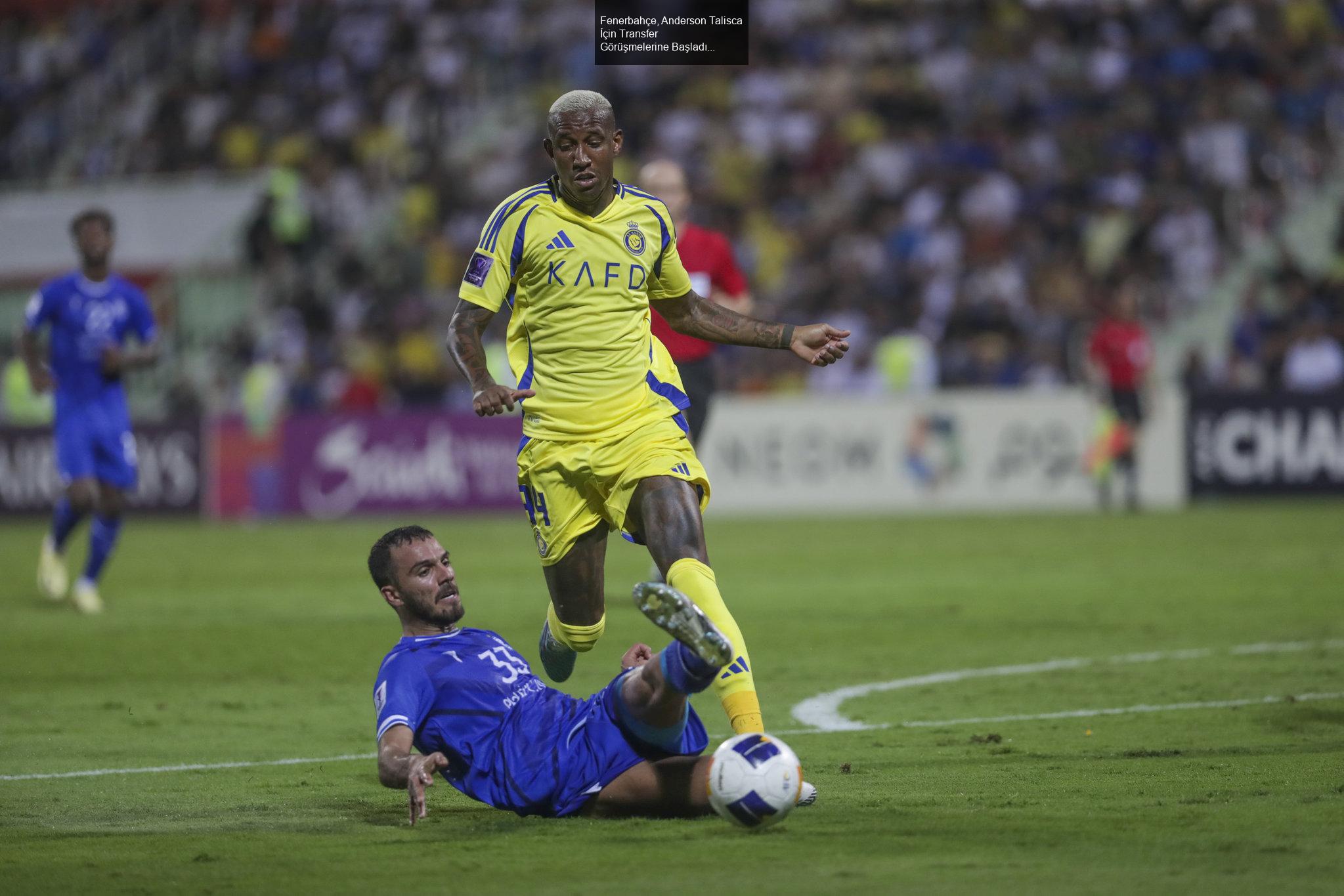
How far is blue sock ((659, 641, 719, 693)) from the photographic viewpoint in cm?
496

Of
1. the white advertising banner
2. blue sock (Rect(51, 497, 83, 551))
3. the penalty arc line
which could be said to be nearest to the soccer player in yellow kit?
the penalty arc line

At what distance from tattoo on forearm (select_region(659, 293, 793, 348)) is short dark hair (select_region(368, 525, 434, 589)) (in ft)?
4.79

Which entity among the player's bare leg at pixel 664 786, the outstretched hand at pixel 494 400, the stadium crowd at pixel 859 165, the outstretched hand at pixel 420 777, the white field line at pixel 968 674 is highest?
the stadium crowd at pixel 859 165

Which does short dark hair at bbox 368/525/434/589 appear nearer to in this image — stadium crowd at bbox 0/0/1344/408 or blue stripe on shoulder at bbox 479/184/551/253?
blue stripe on shoulder at bbox 479/184/551/253

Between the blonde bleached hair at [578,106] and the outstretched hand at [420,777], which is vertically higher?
the blonde bleached hair at [578,106]

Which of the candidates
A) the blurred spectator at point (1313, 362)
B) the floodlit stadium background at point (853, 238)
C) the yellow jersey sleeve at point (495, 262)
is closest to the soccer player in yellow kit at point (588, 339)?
the yellow jersey sleeve at point (495, 262)

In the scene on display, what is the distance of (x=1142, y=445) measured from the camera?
21.7 metres

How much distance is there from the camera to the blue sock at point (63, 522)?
1285 centimetres

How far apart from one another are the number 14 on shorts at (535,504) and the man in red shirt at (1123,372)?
1463cm

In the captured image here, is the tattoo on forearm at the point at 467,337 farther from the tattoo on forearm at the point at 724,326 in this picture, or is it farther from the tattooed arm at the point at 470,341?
the tattoo on forearm at the point at 724,326

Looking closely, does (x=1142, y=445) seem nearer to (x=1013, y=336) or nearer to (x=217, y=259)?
(x=1013, y=336)

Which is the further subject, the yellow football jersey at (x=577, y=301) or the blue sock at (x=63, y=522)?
the blue sock at (x=63, y=522)

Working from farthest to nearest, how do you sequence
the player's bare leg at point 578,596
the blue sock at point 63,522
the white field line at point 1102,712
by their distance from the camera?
the blue sock at point 63,522, the white field line at point 1102,712, the player's bare leg at point 578,596

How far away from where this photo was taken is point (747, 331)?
666 cm
